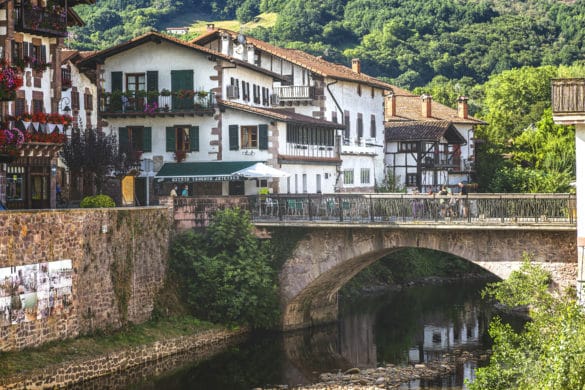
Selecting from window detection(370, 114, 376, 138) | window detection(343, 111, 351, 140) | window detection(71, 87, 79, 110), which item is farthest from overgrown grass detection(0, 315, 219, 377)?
window detection(370, 114, 376, 138)

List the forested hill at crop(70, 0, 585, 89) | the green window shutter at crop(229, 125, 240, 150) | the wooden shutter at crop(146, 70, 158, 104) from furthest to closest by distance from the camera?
the forested hill at crop(70, 0, 585, 89) < the wooden shutter at crop(146, 70, 158, 104) < the green window shutter at crop(229, 125, 240, 150)

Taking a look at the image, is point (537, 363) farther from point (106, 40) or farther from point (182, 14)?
point (182, 14)

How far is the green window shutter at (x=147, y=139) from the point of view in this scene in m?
65.9

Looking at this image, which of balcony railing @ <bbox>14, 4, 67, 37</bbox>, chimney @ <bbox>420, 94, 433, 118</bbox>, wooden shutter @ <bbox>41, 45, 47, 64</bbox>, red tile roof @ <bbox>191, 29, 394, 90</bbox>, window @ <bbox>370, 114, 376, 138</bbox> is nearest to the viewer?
balcony railing @ <bbox>14, 4, 67, 37</bbox>

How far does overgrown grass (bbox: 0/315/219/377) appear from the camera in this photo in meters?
42.7

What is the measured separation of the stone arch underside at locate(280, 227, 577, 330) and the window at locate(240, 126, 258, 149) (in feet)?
29.8

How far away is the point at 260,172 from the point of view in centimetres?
6138

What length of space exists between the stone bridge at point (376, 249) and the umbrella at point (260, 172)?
14.8 ft

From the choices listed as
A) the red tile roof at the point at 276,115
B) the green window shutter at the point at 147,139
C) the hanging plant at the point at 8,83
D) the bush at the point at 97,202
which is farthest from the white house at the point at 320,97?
the hanging plant at the point at 8,83

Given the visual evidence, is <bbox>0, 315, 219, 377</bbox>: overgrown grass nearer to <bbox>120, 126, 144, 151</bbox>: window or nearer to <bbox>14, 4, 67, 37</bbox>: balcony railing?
<bbox>14, 4, 67, 37</bbox>: balcony railing

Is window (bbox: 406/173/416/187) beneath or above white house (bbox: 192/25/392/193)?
beneath

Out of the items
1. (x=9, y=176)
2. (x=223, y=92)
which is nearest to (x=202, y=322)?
(x=9, y=176)

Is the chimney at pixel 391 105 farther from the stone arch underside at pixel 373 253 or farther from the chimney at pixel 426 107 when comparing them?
the stone arch underside at pixel 373 253

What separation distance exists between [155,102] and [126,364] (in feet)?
67.7
